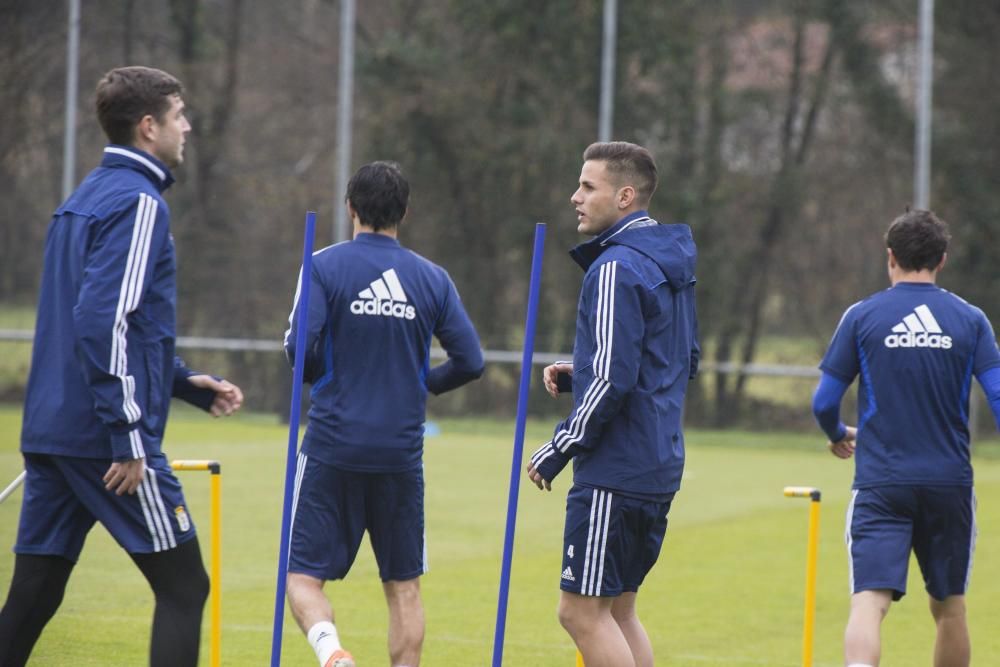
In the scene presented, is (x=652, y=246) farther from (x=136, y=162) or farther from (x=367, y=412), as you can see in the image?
(x=136, y=162)

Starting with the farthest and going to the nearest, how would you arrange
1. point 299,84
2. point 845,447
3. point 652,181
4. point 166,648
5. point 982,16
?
point 299,84, point 982,16, point 845,447, point 652,181, point 166,648

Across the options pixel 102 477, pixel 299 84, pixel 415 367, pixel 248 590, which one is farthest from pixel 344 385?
pixel 299 84

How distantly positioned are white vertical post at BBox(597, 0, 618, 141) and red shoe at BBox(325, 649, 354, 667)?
19.4m

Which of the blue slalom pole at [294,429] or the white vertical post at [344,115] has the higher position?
the white vertical post at [344,115]

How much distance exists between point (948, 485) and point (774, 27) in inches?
858

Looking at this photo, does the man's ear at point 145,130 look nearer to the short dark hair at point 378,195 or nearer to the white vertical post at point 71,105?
the short dark hair at point 378,195

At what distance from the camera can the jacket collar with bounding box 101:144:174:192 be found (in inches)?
197

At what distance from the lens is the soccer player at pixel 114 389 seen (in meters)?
4.76

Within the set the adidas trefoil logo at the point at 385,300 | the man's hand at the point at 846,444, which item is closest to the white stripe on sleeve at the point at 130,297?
the adidas trefoil logo at the point at 385,300

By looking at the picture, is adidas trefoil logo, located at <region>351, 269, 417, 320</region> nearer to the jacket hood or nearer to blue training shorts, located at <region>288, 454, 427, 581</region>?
blue training shorts, located at <region>288, 454, 427, 581</region>

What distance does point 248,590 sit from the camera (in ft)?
30.7

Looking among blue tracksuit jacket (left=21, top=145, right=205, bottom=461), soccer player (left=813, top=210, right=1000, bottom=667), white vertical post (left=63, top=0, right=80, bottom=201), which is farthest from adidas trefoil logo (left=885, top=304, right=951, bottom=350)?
white vertical post (left=63, top=0, right=80, bottom=201)

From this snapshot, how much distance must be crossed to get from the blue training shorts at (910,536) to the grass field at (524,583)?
182 centimetres

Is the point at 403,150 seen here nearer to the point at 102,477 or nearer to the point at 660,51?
the point at 660,51
